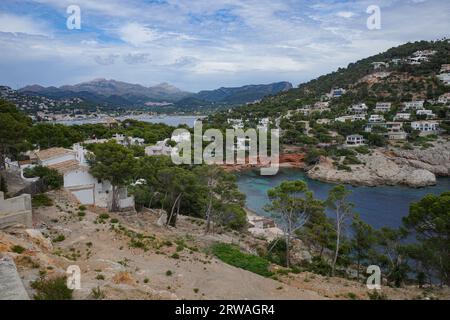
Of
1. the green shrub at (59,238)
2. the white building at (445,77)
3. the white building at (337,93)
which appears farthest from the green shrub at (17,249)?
the white building at (445,77)

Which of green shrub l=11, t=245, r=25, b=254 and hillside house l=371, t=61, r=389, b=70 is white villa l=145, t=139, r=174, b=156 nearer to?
green shrub l=11, t=245, r=25, b=254

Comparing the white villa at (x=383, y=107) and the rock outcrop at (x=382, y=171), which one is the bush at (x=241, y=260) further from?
the white villa at (x=383, y=107)

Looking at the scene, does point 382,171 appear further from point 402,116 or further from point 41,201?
point 41,201

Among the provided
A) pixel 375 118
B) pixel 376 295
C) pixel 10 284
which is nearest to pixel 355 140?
pixel 375 118

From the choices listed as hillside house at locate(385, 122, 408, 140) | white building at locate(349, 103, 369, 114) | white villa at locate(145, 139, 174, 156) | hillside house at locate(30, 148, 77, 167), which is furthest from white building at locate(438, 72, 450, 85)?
hillside house at locate(30, 148, 77, 167)

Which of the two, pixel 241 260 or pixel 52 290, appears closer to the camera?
pixel 52 290

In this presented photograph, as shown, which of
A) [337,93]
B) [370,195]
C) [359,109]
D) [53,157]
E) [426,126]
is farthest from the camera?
[337,93]
